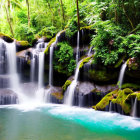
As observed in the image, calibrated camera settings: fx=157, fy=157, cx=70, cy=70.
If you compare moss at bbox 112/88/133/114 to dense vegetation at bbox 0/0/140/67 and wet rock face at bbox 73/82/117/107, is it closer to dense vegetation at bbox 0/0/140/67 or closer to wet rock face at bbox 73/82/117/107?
wet rock face at bbox 73/82/117/107

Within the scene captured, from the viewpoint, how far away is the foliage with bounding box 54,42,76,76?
12092 mm

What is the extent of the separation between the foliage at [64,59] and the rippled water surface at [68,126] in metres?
4.63

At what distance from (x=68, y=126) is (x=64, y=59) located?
681cm

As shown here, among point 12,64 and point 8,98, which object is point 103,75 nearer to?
point 8,98

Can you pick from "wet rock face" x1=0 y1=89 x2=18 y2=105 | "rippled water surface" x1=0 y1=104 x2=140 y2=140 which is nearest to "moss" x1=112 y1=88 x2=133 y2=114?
"rippled water surface" x1=0 y1=104 x2=140 y2=140

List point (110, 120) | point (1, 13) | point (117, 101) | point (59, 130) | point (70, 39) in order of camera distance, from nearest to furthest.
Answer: point (59, 130)
point (110, 120)
point (117, 101)
point (70, 39)
point (1, 13)

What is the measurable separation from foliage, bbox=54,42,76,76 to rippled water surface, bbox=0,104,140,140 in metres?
4.63

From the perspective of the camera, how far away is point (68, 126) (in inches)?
247

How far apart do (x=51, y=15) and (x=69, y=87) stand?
13.4 meters

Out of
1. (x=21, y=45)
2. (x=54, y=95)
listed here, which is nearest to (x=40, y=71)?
(x=54, y=95)

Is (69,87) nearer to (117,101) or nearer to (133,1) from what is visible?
(117,101)

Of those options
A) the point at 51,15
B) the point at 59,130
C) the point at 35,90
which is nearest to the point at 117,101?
the point at 59,130

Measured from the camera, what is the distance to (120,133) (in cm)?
543

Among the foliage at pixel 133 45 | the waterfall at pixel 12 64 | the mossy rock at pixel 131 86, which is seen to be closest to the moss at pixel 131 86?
the mossy rock at pixel 131 86
